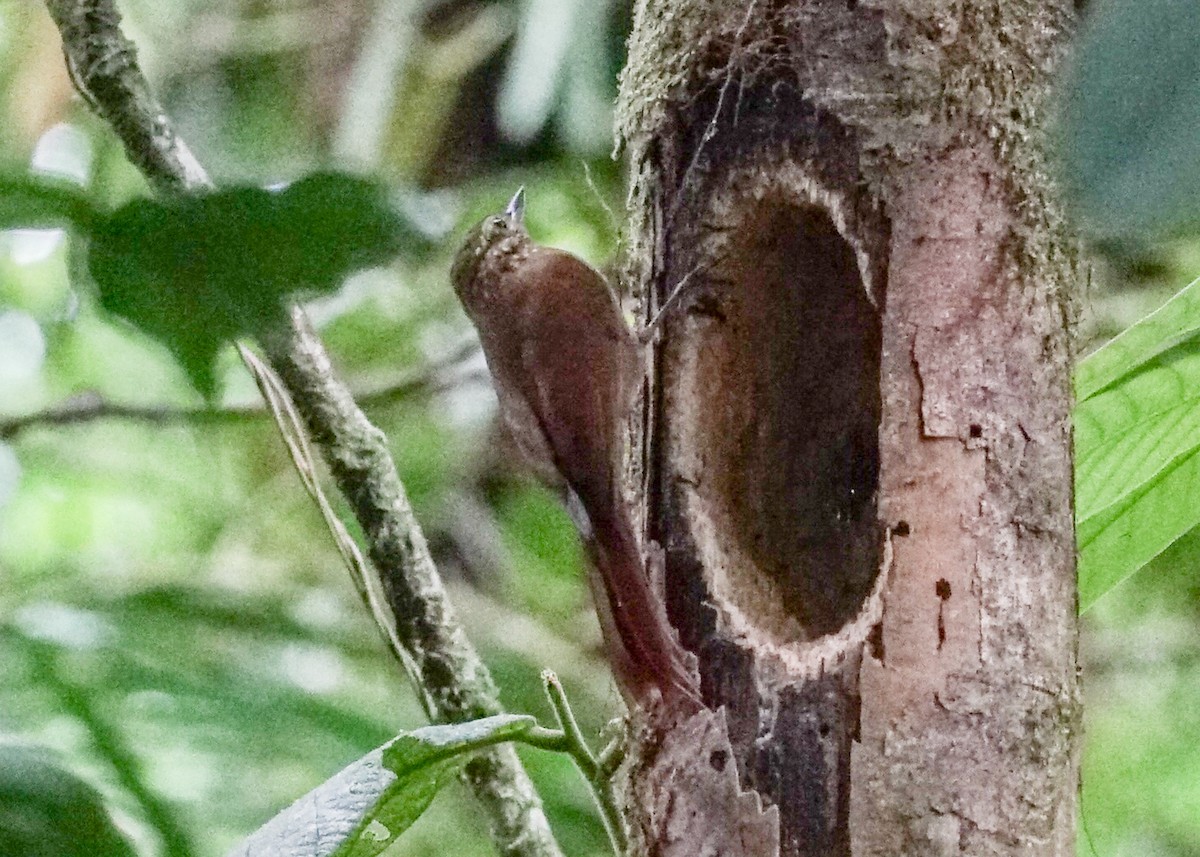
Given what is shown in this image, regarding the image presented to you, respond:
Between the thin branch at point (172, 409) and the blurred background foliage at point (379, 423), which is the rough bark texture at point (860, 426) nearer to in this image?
the blurred background foliage at point (379, 423)

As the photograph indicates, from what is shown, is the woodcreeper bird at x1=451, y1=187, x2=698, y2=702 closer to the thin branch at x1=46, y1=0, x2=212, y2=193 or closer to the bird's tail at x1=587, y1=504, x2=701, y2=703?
the bird's tail at x1=587, y1=504, x2=701, y2=703

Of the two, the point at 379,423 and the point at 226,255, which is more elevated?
the point at 379,423

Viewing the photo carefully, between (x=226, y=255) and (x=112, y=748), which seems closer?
(x=226, y=255)

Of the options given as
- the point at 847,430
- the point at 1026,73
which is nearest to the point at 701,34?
the point at 1026,73

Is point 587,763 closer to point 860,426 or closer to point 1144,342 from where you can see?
point 860,426

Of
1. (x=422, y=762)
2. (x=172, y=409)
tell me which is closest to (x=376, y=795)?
(x=422, y=762)

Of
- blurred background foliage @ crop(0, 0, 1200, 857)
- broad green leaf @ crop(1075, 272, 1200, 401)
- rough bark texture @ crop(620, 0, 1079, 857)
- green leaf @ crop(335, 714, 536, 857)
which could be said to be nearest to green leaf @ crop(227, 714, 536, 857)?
green leaf @ crop(335, 714, 536, 857)
